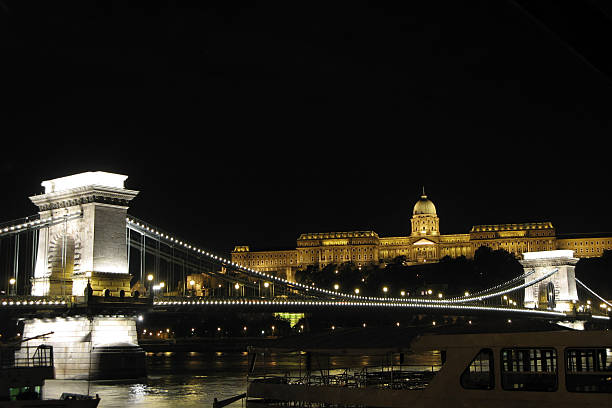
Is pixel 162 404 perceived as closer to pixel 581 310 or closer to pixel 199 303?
pixel 199 303

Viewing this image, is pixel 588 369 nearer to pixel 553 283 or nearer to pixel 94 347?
pixel 94 347

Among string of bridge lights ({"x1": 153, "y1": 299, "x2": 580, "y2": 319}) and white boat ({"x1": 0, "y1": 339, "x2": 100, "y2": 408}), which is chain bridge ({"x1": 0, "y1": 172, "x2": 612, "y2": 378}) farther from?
white boat ({"x1": 0, "y1": 339, "x2": 100, "y2": 408})

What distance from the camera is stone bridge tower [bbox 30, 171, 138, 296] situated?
4131 centimetres

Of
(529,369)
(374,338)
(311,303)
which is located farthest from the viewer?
(311,303)

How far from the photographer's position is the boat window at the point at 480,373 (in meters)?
14.6

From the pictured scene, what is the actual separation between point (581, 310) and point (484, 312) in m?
31.2

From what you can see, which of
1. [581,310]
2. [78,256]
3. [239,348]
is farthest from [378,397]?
[581,310]

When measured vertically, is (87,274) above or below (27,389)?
above

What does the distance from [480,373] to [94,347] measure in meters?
27.1

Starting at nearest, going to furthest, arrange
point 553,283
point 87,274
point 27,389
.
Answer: point 27,389
point 87,274
point 553,283

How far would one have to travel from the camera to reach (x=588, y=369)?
13461 millimetres

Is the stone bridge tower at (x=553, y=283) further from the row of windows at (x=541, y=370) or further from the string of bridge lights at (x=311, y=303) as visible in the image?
the row of windows at (x=541, y=370)

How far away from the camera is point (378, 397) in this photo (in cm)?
1805

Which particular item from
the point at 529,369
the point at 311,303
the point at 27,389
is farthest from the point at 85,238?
the point at 529,369
